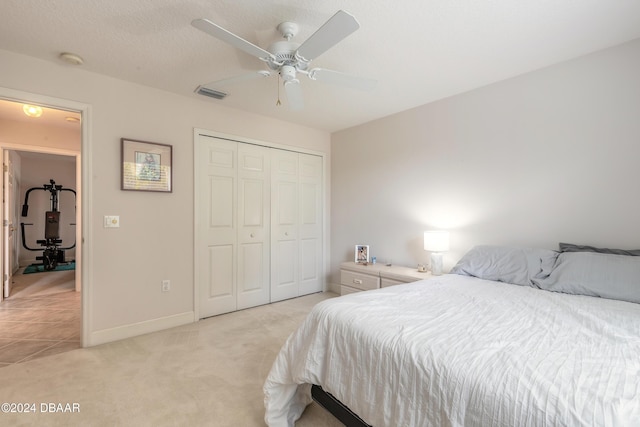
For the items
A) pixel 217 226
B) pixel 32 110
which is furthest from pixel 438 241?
pixel 32 110

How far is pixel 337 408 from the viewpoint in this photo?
150 centimetres

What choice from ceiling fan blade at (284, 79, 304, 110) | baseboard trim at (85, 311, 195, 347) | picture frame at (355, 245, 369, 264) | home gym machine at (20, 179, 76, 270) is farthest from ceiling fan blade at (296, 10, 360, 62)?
home gym machine at (20, 179, 76, 270)

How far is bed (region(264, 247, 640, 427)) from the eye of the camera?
0.86 meters

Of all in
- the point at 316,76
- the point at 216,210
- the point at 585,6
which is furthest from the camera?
the point at 216,210

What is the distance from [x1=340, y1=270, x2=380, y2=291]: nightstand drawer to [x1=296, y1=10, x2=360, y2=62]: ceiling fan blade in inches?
92.2

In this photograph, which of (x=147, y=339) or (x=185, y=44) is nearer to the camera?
(x=185, y=44)

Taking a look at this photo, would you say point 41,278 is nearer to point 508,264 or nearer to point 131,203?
point 131,203

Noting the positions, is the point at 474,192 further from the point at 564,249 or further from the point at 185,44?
the point at 185,44

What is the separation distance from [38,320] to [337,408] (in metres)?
3.57

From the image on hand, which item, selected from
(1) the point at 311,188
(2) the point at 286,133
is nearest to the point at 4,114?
(2) the point at 286,133

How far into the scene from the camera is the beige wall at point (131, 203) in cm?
255

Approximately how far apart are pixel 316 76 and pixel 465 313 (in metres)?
1.74

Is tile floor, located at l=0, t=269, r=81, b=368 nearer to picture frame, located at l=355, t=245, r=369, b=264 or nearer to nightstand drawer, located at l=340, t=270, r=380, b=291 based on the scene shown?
nightstand drawer, located at l=340, t=270, r=380, b=291

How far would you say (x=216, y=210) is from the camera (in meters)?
3.38
